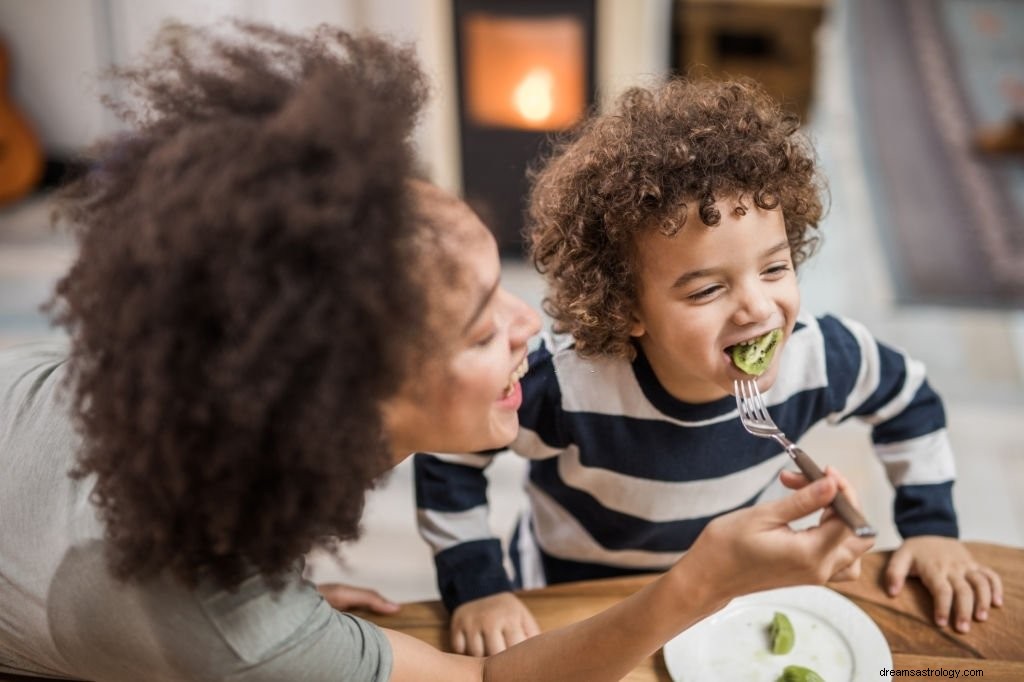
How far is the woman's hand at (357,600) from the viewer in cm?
117

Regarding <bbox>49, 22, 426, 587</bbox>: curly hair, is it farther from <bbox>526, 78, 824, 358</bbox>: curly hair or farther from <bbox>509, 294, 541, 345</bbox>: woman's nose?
<bbox>526, 78, 824, 358</bbox>: curly hair

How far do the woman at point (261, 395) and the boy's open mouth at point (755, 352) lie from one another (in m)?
0.25

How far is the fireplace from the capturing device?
2854 millimetres

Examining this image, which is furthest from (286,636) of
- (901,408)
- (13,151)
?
(13,151)

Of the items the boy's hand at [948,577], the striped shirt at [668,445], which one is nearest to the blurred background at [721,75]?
the striped shirt at [668,445]

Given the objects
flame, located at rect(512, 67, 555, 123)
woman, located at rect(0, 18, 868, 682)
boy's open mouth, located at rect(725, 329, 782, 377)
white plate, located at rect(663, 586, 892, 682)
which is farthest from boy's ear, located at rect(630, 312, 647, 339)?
flame, located at rect(512, 67, 555, 123)

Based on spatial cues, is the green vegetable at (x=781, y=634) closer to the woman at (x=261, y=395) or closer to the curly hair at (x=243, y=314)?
the woman at (x=261, y=395)

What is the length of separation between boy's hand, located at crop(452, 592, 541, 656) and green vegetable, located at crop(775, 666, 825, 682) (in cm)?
26

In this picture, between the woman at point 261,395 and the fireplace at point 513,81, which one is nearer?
the woman at point 261,395

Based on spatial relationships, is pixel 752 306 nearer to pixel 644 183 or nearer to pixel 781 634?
pixel 644 183

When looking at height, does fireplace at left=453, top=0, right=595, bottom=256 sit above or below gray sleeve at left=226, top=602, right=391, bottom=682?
above

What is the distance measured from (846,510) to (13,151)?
3.31 metres

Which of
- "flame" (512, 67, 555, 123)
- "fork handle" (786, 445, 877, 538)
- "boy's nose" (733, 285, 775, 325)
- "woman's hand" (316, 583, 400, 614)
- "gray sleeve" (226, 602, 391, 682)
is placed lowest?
"woman's hand" (316, 583, 400, 614)

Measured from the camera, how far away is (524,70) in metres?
2.96
